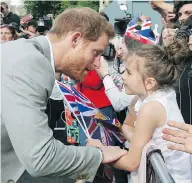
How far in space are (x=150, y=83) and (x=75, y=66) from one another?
57 cm

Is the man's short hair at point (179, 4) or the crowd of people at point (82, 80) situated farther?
the man's short hair at point (179, 4)

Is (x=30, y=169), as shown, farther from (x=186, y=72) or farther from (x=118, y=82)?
(x=118, y=82)

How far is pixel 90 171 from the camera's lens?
1.86 m

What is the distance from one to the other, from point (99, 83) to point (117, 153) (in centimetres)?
218

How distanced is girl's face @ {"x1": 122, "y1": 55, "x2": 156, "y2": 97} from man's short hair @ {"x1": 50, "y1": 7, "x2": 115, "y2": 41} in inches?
17.0

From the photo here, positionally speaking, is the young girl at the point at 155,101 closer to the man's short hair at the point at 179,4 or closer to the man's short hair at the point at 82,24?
the man's short hair at the point at 82,24

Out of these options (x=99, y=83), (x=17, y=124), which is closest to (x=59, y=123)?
(x=99, y=83)

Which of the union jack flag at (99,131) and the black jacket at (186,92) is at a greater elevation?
the black jacket at (186,92)

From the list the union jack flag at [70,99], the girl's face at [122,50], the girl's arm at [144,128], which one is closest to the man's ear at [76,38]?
the girl's arm at [144,128]

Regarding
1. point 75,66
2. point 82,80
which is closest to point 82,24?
point 75,66

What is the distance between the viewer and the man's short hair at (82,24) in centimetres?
206

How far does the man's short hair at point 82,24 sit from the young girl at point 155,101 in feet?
1.50

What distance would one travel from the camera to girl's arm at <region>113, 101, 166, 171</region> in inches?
82.6

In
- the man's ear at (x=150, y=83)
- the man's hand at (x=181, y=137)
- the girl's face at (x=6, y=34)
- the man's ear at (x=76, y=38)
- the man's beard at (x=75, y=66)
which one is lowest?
the girl's face at (x=6, y=34)
